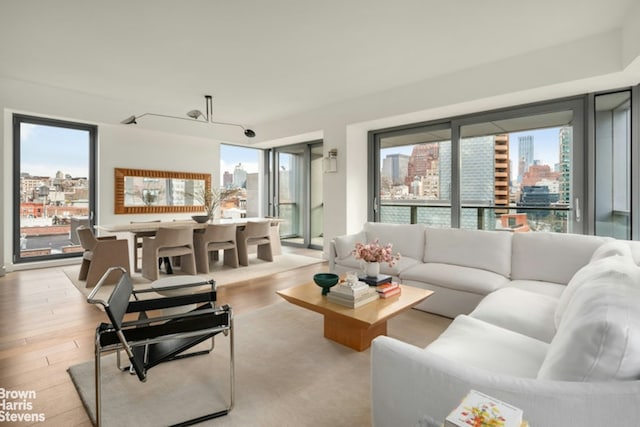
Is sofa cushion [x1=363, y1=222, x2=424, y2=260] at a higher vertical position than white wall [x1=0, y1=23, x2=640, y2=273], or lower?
lower

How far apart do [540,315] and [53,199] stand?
6.58 meters

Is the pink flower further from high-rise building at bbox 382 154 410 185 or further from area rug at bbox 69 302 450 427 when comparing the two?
high-rise building at bbox 382 154 410 185

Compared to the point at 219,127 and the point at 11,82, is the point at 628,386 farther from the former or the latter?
the point at 219,127

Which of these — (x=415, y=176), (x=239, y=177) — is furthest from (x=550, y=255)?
(x=239, y=177)

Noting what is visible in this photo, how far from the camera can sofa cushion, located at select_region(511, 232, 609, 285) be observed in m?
2.77

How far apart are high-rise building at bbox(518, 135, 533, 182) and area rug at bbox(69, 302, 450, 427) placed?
9.20 ft

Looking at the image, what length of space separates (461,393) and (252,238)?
4682mm

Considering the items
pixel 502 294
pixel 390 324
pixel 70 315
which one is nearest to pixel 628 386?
pixel 502 294

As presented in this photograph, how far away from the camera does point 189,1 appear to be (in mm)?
2703

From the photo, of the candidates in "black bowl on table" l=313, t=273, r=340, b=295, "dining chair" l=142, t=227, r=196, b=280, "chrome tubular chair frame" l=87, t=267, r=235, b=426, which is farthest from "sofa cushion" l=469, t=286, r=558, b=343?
"dining chair" l=142, t=227, r=196, b=280

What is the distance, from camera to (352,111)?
542 cm

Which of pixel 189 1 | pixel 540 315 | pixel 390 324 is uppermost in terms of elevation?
pixel 189 1

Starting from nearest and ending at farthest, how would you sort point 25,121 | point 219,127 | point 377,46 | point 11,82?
point 377,46 → point 11,82 → point 25,121 → point 219,127

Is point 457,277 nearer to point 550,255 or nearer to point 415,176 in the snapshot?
point 550,255
